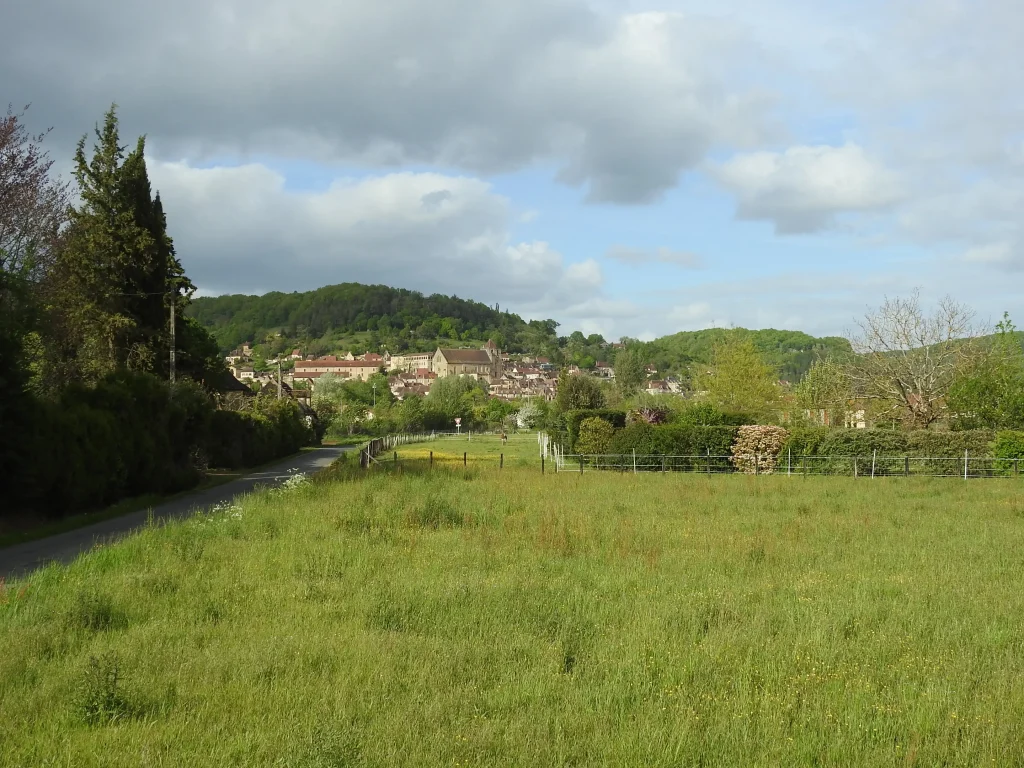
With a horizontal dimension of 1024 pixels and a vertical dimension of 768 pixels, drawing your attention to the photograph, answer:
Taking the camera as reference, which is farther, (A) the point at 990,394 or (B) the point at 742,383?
(B) the point at 742,383

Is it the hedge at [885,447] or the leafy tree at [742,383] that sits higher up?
the leafy tree at [742,383]

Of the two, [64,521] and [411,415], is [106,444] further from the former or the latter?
→ [411,415]

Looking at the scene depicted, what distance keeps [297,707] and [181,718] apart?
30.7 inches

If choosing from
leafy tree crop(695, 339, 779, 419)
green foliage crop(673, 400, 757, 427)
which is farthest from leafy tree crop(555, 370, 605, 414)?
green foliage crop(673, 400, 757, 427)

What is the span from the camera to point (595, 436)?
4219cm

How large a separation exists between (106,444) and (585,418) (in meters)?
25.7

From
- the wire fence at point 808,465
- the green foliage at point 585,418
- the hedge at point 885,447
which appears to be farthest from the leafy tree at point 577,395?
the hedge at point 885,447

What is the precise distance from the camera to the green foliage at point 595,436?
4169cm

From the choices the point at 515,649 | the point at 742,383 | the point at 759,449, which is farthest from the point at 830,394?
the point at 515,649

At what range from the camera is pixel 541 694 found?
6590 mm

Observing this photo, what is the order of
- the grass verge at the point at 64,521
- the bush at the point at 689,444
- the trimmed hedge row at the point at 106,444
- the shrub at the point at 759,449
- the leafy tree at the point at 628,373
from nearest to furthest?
the grass verge at the point at 64,521, the trimmed hedge row at the point at 106,444, the shrub at the point at 759,449, the bush at the point at 689,444, the leafy tree at the point at 628,373

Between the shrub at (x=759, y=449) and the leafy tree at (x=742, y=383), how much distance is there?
1821 centimetres

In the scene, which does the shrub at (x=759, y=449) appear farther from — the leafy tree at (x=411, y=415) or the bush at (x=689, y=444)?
the leafy tree at (x=411, y=415)

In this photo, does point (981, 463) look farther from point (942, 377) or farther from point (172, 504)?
point (172, 504)
